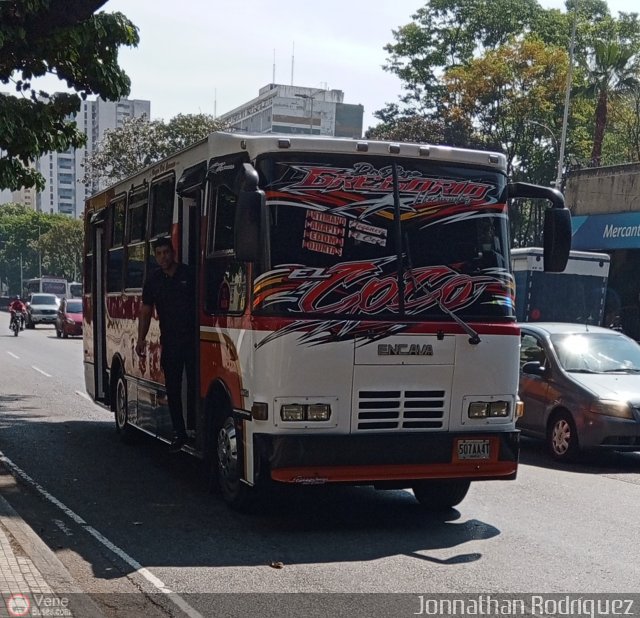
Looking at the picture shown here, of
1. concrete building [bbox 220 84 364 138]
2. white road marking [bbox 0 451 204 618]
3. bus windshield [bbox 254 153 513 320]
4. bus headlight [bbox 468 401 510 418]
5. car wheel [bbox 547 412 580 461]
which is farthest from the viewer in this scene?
concrete building [bbox 220 84 364 138]

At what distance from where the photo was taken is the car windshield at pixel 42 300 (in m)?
54.0

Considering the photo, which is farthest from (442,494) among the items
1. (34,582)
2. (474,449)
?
(34,582)

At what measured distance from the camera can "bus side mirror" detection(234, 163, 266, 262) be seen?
730 cm

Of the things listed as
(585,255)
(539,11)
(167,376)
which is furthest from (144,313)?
(539,11)

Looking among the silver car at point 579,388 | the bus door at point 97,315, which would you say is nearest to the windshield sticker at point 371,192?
the silver car at point 579,388

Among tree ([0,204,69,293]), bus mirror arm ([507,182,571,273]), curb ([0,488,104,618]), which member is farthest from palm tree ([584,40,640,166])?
tree ([0,204,69,293])

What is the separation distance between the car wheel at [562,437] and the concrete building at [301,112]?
5241 inches

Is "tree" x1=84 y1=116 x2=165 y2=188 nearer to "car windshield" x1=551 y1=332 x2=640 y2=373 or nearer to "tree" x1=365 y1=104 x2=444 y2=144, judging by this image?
"tree" x1=365 y1=104 x2=444 y2=144

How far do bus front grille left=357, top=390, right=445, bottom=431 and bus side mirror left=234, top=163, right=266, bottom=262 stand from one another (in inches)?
54.1

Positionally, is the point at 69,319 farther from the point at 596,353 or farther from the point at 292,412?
the point at 292,412

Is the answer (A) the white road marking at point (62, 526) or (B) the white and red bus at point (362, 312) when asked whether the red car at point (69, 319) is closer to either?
(A) the white road marking at point (62, 526)

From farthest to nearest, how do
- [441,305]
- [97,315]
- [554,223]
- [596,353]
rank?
1. [97,315]
2. [596,353]
3. [554,223]
4. [441,305]

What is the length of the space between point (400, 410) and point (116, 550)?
2316 mm

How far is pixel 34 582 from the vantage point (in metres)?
5.90
